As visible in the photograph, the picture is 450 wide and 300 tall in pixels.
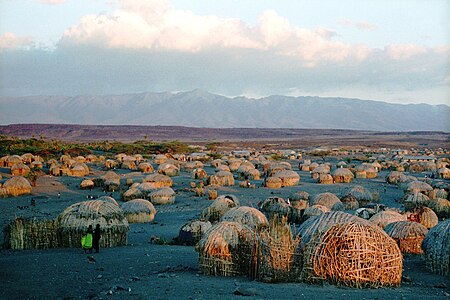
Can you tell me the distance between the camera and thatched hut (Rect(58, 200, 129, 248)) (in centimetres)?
1675

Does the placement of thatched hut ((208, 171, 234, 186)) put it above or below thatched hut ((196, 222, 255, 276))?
below

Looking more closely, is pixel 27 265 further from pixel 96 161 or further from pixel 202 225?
pixel 96 161

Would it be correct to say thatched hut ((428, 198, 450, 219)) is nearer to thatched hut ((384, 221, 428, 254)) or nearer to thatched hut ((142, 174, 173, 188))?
thatched hut ((384, 221, 428, 254))

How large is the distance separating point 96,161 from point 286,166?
21.4 metres

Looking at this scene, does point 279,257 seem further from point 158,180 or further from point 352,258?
point 158,180

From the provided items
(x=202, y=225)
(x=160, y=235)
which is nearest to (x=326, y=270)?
(x=202, y=225)

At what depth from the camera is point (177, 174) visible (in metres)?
43.9

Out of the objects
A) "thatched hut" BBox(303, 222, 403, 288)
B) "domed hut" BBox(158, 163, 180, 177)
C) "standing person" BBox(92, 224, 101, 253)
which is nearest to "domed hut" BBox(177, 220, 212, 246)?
"standing person" BBox(92, 224, 101, 253)

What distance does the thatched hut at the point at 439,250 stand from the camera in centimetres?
1368

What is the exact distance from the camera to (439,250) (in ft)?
45.5

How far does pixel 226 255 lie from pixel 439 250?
18.8 ft

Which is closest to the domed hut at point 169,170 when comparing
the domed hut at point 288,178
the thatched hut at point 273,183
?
the domed hut at point 288,178

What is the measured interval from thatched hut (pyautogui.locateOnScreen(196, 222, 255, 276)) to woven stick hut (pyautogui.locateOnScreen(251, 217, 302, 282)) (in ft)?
1.55

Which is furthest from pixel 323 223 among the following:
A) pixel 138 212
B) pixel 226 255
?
pixel 138 212
